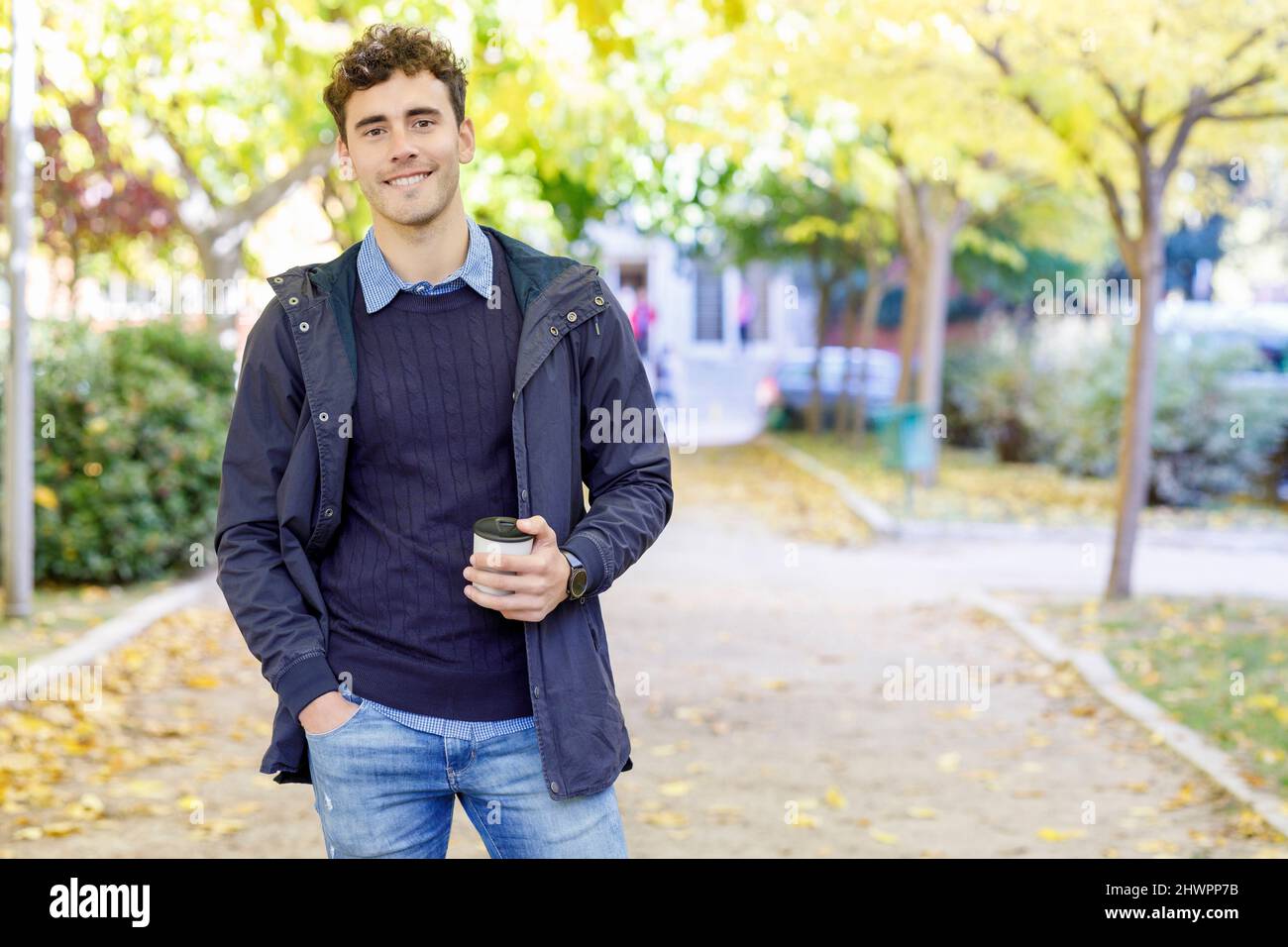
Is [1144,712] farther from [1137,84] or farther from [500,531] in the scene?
[500,531]

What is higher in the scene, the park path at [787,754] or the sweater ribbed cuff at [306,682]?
the sweater ribbed cuff at [306,682]

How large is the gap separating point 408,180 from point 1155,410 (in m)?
15.4

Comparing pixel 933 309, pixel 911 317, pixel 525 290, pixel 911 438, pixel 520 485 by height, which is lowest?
pixel 911 438

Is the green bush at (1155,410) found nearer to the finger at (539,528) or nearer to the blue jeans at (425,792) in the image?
the blue jeans at (425,792)

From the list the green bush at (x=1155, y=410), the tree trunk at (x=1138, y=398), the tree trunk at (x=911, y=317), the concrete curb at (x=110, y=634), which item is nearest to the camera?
the concrete curb at (x=110, y=634)

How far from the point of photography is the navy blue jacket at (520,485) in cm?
262

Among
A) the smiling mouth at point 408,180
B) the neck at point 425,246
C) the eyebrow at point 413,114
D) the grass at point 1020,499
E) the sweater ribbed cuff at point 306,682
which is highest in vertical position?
the eyebrow at point 413,114

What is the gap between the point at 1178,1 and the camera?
32.0 feet

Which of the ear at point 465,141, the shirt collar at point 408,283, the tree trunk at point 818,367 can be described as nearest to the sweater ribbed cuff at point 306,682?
the shirt collar at point 408,283

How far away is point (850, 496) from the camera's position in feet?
55.7

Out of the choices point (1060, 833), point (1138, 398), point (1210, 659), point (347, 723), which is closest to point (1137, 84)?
point (1138, 398)

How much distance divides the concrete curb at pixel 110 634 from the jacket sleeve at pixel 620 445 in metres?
5.31
